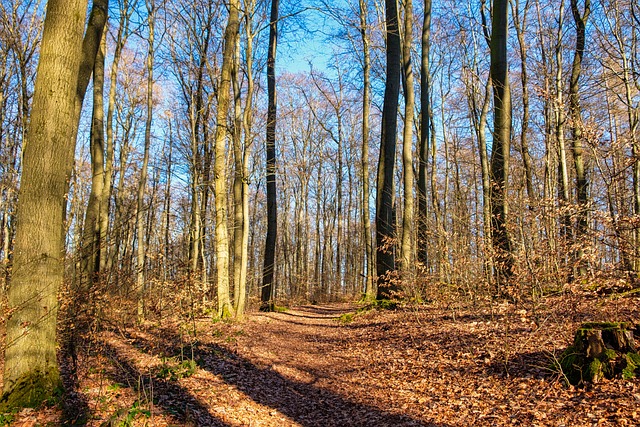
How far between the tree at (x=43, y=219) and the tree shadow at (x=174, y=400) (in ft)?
2.79

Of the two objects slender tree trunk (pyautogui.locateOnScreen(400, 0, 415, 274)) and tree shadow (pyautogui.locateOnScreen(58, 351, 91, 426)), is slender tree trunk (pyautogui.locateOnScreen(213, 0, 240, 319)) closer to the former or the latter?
tree shadow (pyautogui.locateOnScreen(58, 351, 91, 426))

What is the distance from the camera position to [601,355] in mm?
4695

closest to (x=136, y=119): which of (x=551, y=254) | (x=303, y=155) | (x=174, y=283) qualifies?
(x=303, y=155)

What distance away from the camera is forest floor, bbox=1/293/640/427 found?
4344 millimetres

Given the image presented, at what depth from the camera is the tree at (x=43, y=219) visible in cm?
405

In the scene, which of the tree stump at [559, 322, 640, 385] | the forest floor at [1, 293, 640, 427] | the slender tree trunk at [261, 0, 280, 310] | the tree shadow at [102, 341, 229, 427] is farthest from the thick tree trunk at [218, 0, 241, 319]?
the tree stump at [559, 322, 640, 385]

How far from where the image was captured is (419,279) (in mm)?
9438

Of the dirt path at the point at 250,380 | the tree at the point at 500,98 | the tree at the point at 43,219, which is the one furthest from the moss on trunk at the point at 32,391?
the tree at the point at 500,98

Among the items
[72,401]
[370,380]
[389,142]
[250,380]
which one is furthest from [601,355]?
[389,142]

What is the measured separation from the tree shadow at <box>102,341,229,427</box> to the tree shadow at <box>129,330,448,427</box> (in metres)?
0.90

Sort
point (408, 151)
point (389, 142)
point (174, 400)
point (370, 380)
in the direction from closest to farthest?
1. point (174, 400)
2. point (370, 380)
3. point (389, 142)
4. point (408, 151)

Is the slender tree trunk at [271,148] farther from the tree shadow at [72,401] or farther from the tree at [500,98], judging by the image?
the tree shadow at [72,401]

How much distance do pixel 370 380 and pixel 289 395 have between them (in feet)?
4.54

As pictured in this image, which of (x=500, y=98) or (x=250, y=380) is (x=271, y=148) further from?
(x=250, y=380)
